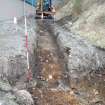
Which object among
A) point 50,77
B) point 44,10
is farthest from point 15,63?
point 44,10

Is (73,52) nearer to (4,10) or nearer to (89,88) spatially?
(89,88)

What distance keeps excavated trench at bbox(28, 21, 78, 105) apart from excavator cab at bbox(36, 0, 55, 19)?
162 inches

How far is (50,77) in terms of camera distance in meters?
10.6

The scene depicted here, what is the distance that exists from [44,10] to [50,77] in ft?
26.0

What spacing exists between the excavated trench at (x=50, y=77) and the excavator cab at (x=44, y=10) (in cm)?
412

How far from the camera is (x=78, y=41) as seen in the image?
1279 cm

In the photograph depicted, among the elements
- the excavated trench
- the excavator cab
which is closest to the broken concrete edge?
the excavated trench

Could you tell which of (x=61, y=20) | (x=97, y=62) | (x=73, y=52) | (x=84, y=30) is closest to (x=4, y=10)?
(x=61, y=20)

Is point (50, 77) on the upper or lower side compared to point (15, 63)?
lower

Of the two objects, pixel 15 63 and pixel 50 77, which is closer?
pixel 15 63

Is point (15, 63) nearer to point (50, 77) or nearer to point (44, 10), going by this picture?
point (50, 77)

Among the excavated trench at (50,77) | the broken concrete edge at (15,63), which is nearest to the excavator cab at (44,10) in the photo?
the excavated trench at (50,77)

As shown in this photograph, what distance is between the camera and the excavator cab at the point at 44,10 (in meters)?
17.5

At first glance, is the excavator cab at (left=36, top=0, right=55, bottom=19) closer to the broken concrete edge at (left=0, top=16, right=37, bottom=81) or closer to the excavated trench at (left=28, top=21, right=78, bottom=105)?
the excavated trench at (left=28, top=21, right=78, bottom=105)
